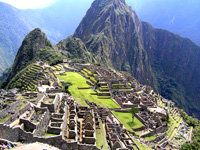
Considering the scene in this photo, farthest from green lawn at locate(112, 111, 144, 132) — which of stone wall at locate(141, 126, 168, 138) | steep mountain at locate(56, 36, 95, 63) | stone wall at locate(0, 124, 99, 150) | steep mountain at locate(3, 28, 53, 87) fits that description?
steep mountain at locate(56, 36, 95, 63)

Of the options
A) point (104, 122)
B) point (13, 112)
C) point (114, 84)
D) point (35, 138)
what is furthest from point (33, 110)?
point (114, 84)

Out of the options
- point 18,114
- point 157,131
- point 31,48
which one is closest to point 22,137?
point 18,114

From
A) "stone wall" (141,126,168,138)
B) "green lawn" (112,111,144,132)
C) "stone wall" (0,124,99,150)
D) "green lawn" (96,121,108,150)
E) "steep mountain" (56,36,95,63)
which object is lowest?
"stone wall" (141,126,168,138)

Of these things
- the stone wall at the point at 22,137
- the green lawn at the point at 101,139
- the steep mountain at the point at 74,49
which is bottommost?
the green lawn at the point at 101,139

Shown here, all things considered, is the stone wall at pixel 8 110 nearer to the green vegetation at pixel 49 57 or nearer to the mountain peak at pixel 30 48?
the green vegetation at pixel 49 57

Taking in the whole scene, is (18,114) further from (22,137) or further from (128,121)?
(128,121)

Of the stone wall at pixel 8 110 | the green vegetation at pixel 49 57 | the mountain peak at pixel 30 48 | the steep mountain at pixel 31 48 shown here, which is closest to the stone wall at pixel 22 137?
the stone wall at pixel 8 110

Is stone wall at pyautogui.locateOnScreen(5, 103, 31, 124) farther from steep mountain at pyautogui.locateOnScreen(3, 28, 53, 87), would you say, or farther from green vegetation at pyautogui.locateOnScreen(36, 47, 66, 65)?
steep mountain at pyautogui.locateOnScreen(3, 28, 53, 87)

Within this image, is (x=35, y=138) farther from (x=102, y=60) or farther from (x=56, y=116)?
(x=102, y=60)
